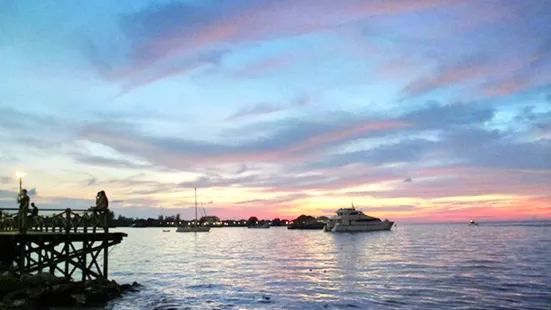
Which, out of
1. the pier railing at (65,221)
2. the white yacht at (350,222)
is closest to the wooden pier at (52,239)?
the pier railing at (65,221)

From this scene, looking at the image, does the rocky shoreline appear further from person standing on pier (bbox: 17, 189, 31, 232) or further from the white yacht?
the white yacht

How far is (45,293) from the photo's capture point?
24.2 m

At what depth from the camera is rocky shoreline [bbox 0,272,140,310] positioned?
23.2m

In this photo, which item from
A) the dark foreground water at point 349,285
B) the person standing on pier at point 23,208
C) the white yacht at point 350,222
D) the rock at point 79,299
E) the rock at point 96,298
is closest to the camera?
the rock at point 79,299

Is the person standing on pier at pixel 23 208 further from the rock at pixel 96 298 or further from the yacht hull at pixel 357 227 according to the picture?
the yacht hull at pixel 357 227

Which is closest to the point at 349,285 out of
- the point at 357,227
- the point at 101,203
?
the point at 101,203

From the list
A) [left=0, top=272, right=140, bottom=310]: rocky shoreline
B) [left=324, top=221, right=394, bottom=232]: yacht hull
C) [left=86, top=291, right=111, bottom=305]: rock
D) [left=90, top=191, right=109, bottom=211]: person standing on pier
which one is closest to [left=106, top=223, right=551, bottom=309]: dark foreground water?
[left=86, top=291, right=111, bottom=305]: rock

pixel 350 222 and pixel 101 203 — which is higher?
pixel 101 203

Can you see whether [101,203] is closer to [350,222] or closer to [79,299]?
[79,299]

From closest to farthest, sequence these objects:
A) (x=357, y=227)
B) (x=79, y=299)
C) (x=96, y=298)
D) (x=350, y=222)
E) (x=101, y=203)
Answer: (x=79, y=299) → (x=96, y=298) → (x=101, y=203) → (x=350, y=222) → (x=357, y=227)

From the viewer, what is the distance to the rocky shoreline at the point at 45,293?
23.2 meters

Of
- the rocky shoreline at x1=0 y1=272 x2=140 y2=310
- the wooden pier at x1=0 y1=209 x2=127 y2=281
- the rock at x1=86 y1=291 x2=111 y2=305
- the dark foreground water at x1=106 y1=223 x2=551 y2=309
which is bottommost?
the dark foreground water at x1=106 y1=223 x2=551 y2=309

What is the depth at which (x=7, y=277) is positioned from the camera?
2422 cm

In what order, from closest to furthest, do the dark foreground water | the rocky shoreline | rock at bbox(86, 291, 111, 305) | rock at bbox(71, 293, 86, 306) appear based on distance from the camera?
the rocky shoreline, rock at bbox(71, 293, 86, 306), rock at bbox(86, 291, 111, 305), the dark foreground water
